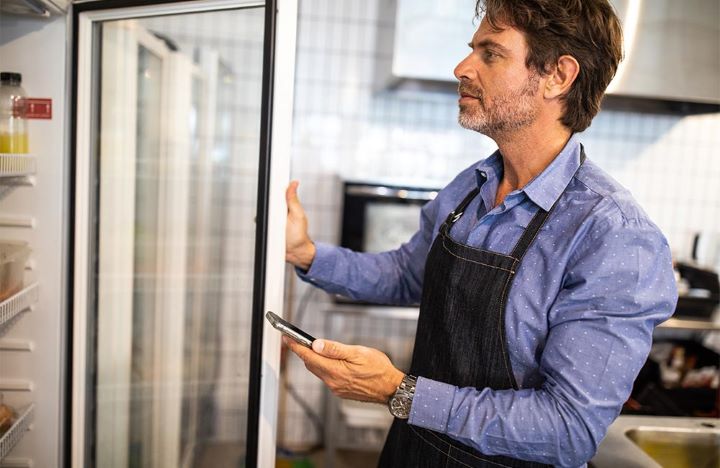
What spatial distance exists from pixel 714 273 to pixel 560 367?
175cm

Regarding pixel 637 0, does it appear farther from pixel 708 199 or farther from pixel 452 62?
pixel 708 199

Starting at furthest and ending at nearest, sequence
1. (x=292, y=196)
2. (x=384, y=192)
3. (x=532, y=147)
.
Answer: (x=384, y=192), (x=292, y=196), (x=532, y=147)

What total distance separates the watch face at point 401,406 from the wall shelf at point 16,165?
2.42ft


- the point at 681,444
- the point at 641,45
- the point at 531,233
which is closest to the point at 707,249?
the point at 641,45

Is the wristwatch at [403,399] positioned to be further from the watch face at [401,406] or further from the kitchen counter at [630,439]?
the kitchen counter at [630,439]

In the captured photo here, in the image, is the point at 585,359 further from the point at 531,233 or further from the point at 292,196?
the point at 292,196

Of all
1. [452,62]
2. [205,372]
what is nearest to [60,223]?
[205,372]

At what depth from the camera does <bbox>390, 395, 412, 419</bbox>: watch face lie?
1.00m

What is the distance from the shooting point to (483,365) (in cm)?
104

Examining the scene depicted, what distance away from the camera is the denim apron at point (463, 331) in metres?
1.02

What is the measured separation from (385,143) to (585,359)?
1.85 meters

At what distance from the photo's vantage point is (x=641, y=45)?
7.13 feet

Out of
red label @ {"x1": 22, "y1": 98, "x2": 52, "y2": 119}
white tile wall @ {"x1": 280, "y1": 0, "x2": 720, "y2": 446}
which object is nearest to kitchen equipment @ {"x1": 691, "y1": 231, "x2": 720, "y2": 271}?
white tile wall @ {"x1": 280, "y1": 0, "x2": 720, "y2": 446}

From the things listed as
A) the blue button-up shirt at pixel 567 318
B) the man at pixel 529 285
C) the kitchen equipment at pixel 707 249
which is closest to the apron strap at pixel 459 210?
the man at pixel 529 285
